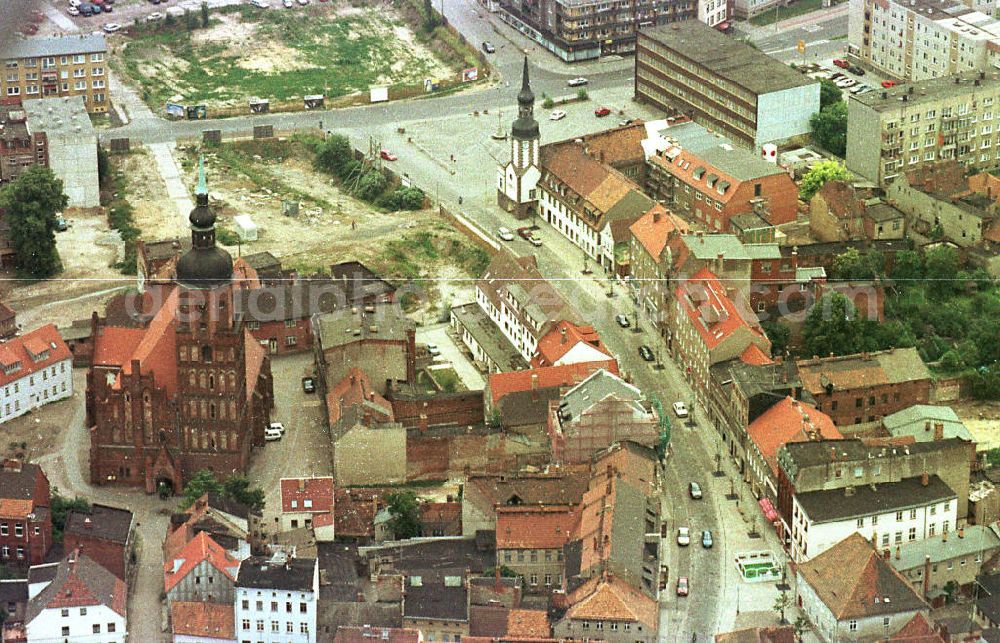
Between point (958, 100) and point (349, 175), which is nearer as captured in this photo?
point (958, 100)

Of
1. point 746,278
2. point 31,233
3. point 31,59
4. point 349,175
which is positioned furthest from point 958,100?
point 31,59

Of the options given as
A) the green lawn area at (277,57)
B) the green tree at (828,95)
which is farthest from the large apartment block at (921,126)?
the green lawn area at (277,57)

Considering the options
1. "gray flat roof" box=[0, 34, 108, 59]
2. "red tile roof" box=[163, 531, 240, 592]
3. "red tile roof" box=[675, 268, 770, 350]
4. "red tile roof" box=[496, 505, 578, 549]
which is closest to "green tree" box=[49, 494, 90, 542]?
"red tile roof" box=[163, 531, 240, 592]

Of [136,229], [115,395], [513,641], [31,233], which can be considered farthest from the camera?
[136,229]

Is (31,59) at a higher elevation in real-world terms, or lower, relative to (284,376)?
higher

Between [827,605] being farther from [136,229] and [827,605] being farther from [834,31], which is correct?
[834,31]

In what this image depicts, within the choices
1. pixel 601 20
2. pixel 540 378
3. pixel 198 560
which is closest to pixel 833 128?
pixel 601 20
